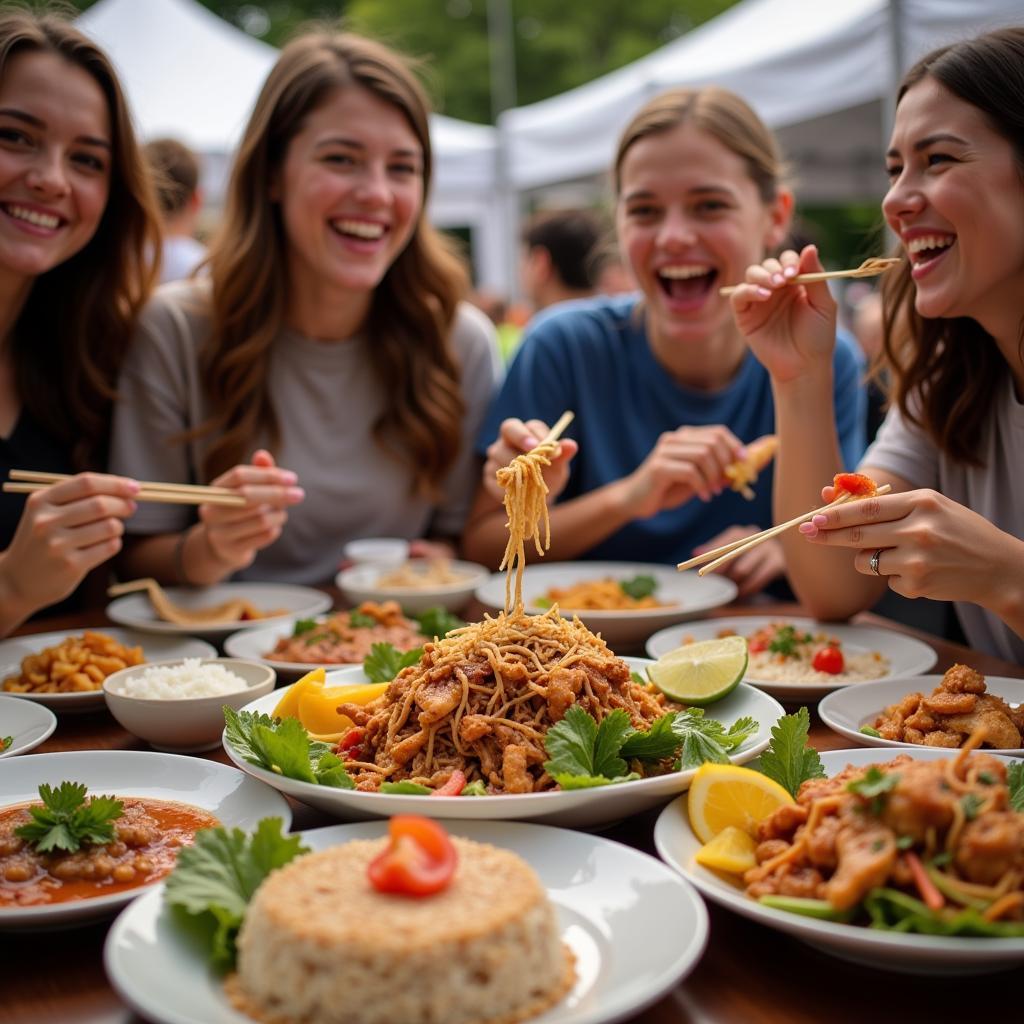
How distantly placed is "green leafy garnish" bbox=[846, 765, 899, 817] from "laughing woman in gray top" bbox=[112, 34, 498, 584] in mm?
2432

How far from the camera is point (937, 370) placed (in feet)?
9.96

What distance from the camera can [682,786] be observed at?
1720 mm

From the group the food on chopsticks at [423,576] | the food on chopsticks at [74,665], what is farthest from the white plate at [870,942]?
the food on chopsticks at [423,576]

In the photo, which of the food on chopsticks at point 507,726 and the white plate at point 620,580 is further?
the white plate at point 620,580

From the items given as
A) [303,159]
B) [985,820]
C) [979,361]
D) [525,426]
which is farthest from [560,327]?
[985,820]

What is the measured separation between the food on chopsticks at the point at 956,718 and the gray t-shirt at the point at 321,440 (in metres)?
2.58

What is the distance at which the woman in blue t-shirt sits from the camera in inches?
148

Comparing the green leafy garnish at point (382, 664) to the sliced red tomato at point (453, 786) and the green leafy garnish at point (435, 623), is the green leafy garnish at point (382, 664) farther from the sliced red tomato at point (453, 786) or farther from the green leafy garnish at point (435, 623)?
the sliced red tomato at point (453, 786)

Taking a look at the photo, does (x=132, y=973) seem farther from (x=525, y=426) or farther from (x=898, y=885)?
(x=525, y=426)

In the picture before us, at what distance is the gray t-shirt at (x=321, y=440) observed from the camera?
399cm

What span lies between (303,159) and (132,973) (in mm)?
3291

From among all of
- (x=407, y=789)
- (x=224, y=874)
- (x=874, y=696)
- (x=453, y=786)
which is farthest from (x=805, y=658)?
(x=224, y=874)

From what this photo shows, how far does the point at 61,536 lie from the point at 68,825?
1.34m

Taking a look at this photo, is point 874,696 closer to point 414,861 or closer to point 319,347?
point 414,861
